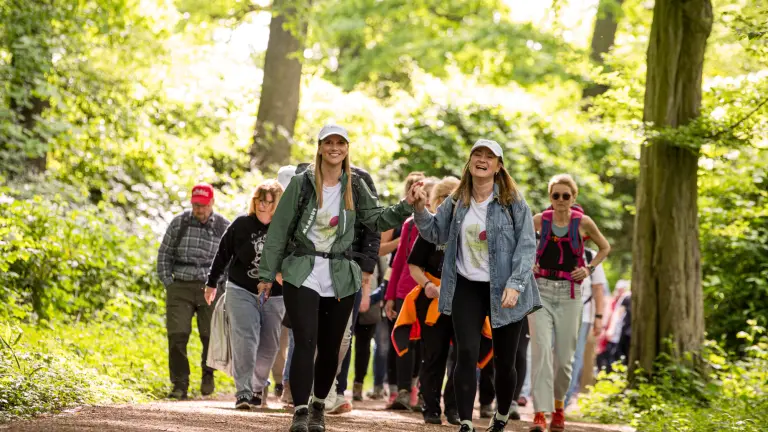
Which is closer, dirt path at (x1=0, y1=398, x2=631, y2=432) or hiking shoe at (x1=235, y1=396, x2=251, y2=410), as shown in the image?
dirt path at (x1=0, y1=398, x2=631, y2=432)

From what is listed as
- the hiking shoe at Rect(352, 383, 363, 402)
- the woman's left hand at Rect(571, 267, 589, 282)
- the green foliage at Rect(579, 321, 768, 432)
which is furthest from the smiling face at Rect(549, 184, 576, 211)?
the hiking shoe at Rect(352, 383, 363, 402)

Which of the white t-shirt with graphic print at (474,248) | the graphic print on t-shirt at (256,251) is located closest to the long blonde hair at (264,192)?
the graphic print on t-shirt at (256,251)

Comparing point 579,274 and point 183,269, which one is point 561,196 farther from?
point 183,269

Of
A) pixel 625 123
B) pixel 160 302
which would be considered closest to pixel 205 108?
pixel 160 302

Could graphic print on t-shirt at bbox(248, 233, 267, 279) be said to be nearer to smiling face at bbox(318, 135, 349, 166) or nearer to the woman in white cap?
A: the woman in white cap

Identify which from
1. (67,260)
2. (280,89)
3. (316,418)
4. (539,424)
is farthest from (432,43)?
(316,418)

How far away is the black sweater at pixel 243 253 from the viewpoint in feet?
33.0

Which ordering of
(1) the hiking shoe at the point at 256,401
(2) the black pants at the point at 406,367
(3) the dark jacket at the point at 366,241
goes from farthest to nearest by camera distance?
(2) the black pants at the point at 406,367
(1) the hiking shoe at the point at 256,401
(3) the dark jacket at the point at 366,241

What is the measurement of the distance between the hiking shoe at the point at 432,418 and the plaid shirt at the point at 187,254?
3.10 meters

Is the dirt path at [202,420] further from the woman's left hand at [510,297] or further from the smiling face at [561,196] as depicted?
the smiling face at [561,196]

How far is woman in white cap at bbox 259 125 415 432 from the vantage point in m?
7.46

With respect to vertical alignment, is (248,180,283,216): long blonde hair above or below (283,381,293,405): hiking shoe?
above

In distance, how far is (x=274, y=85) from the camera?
72.5 feet

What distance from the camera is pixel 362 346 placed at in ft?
42.2
